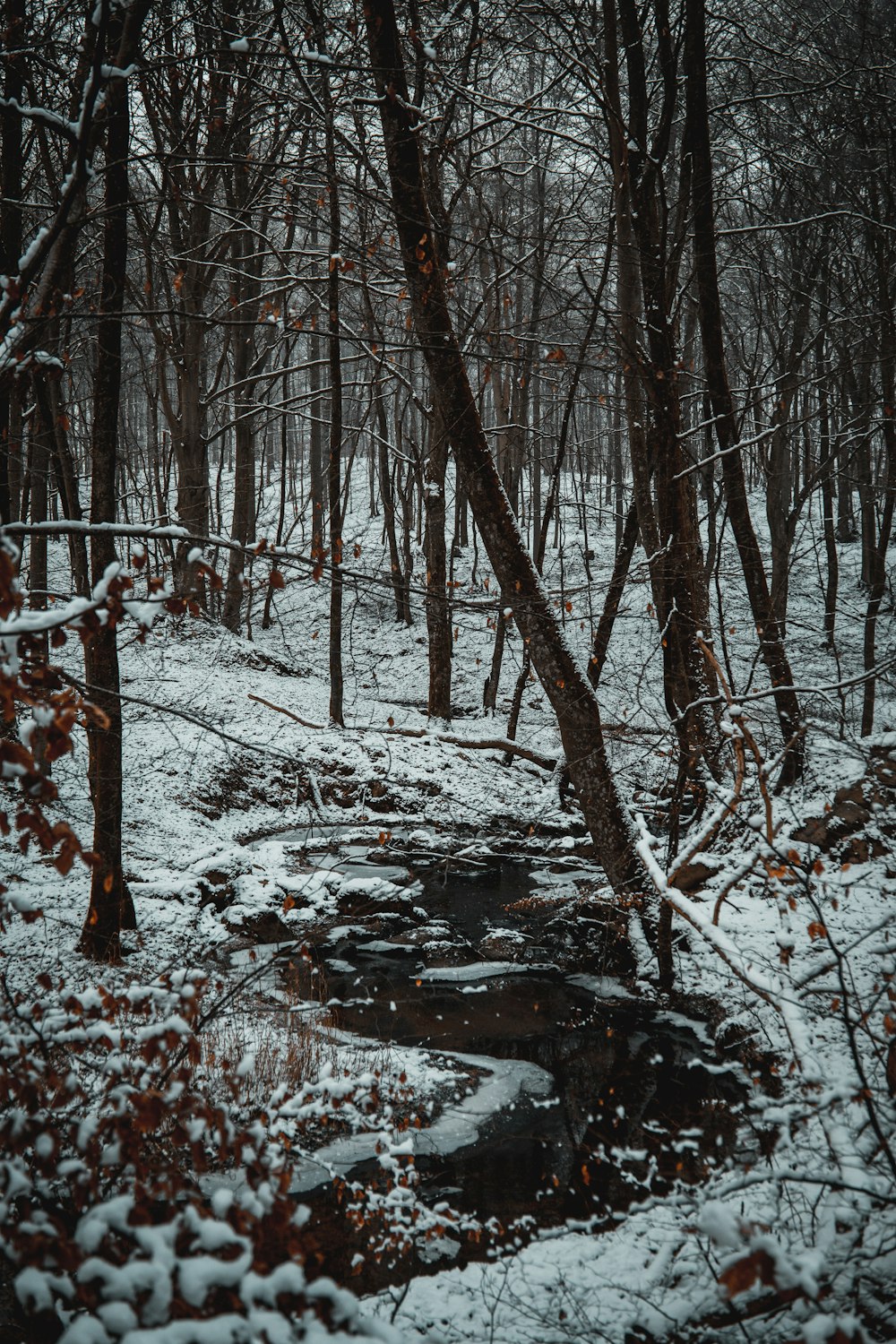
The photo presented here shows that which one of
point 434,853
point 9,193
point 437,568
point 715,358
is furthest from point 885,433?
point 9,193

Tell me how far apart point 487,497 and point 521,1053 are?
471 centimetres

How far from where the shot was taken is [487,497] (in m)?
7.18

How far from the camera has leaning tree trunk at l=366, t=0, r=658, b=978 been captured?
636cm

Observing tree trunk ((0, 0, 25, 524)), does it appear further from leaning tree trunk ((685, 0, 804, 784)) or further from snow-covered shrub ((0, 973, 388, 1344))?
leaning tree trunk ((685, 0, 804, 784))

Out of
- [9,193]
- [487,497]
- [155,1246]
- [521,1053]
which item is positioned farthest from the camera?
[9,193]

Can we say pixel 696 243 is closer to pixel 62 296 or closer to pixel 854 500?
pixel 62 296

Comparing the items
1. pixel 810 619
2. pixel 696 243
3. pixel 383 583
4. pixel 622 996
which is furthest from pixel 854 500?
pixel 383 583

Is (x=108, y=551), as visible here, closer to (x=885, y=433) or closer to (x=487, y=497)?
(x=487, y=497)

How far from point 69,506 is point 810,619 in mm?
17568

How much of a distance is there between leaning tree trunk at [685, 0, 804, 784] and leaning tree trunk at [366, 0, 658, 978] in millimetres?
2648

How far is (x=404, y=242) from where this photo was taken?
259 inches

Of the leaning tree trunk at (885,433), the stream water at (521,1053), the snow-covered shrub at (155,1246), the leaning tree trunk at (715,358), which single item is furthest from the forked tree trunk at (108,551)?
the leaning tree trunk at (885,433)

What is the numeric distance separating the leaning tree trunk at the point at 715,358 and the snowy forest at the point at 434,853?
0.06 meters

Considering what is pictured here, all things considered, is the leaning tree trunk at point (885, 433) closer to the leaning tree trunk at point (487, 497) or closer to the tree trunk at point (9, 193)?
the leaning tree trunk at point (487, 497)
